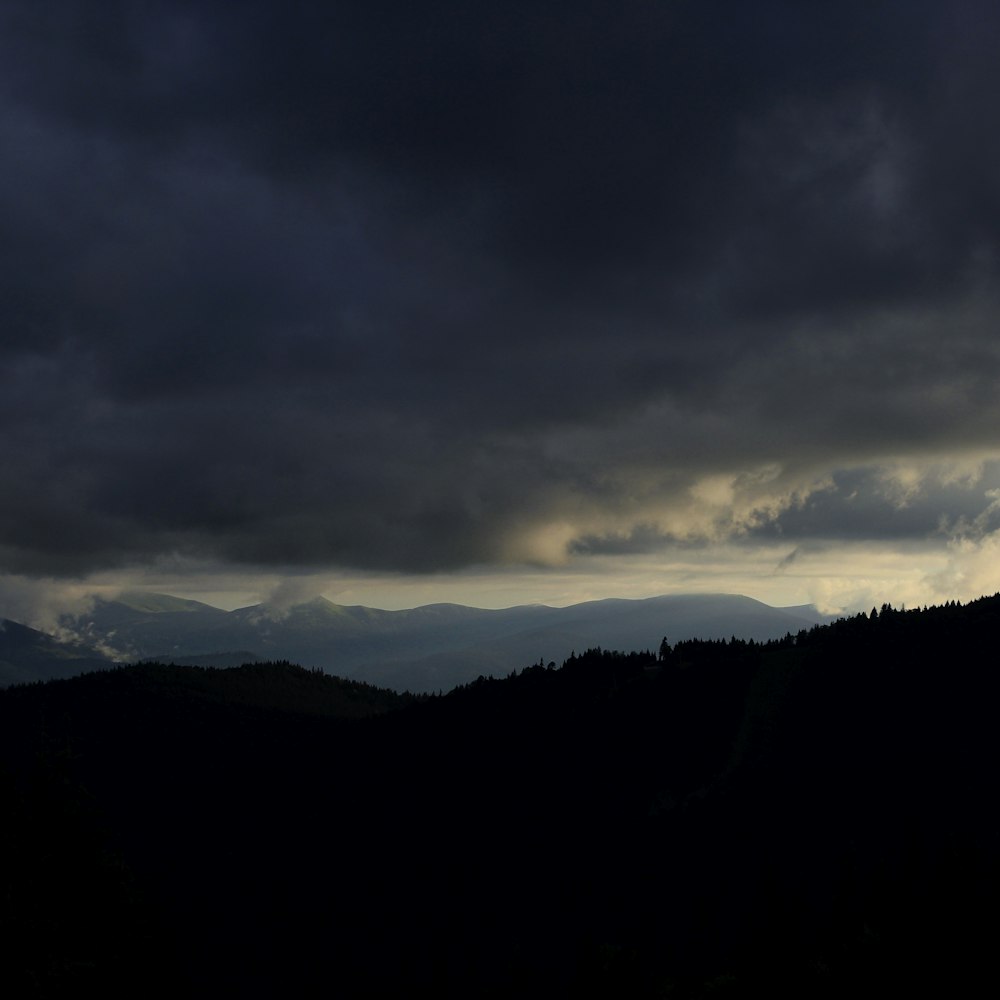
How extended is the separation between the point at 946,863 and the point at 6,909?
8783cm

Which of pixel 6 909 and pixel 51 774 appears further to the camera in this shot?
pixel 51 774

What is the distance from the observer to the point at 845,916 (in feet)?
371

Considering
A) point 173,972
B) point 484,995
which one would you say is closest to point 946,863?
point 484,995

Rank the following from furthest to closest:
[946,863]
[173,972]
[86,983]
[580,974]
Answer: [946,863]
[580,974]
[173,972]
[86,983]

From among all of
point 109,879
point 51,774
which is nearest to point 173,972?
point 109,879

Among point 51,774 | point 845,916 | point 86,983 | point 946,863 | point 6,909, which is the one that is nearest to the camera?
point 6,909

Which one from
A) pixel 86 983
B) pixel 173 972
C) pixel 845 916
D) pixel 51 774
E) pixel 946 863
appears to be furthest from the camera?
pixel 845 916

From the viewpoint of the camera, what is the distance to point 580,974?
269 feet

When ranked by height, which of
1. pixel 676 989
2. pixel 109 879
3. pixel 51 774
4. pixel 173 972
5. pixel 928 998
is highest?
pixel 51 774

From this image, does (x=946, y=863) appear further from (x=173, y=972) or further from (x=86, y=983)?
(x=86, y=983)

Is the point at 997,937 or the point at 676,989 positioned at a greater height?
the point at 997,937

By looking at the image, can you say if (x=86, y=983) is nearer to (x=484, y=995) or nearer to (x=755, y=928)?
(x=484, y=995)

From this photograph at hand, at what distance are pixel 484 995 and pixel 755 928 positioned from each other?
110ft

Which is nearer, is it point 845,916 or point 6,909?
point 6,909
